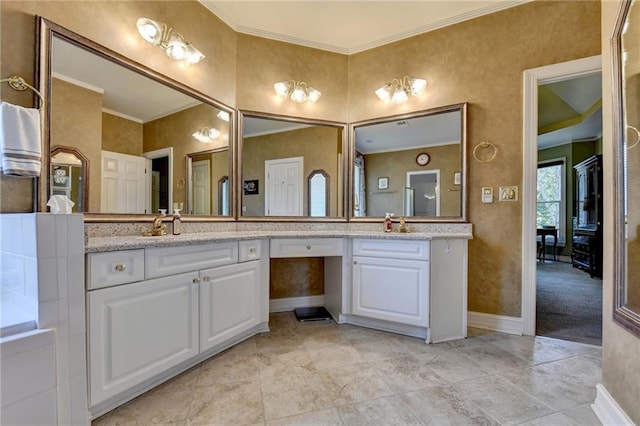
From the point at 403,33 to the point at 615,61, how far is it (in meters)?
1.80

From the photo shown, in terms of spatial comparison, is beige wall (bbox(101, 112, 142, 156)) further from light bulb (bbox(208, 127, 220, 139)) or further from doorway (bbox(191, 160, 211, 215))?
light bulb (bbox(208, 127, 220, 139))

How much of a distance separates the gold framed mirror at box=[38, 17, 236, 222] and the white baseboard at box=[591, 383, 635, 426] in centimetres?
265

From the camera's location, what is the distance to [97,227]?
5.69 ft

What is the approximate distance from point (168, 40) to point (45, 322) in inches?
76.6

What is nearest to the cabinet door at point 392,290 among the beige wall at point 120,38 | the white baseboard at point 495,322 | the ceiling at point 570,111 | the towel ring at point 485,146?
the white baseboard at point 495,322

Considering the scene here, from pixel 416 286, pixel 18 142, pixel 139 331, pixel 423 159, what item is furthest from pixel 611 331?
pixel 18 142

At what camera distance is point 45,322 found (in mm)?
1043

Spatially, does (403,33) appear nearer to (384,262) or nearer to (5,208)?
(384,262)

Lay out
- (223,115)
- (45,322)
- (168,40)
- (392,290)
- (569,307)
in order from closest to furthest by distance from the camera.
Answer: (45,322), (168,40), (392,290), (223,115), (569,307)

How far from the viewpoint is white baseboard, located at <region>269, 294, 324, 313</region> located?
292cm

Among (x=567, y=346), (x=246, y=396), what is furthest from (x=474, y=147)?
(x=246, y=396)

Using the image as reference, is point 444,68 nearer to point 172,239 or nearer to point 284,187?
point 284,187

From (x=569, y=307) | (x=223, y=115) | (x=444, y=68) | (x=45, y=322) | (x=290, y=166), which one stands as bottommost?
(x=569, y=307)

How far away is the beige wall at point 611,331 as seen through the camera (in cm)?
120
